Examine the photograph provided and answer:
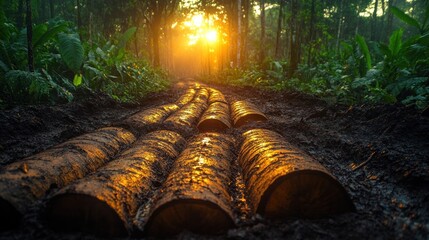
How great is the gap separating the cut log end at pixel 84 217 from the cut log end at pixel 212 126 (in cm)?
259

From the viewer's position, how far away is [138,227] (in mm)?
1732

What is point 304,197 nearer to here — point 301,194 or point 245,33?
point 301,194

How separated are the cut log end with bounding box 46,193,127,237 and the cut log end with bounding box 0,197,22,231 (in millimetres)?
179

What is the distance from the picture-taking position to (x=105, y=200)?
1.69 meters

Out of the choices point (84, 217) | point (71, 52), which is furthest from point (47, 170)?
point (71, 52)

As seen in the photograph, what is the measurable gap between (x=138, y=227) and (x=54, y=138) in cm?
242

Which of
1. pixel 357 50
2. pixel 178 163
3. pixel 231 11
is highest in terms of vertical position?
pixel 231 11

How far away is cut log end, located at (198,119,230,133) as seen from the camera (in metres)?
4.19

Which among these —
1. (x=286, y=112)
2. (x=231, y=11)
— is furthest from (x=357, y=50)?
(x=231, y=11)

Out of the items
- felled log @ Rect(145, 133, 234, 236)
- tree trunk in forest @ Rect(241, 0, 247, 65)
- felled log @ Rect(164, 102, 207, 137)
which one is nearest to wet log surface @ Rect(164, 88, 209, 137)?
felled log @ Rect(164, 102, 207, 137)

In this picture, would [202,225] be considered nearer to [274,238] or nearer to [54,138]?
[274,238]

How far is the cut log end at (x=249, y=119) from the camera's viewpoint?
441cm

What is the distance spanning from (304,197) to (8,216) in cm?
196

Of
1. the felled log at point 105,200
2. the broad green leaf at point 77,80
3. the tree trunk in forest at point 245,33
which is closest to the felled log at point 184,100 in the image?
the broad green leaf at point 77,80
